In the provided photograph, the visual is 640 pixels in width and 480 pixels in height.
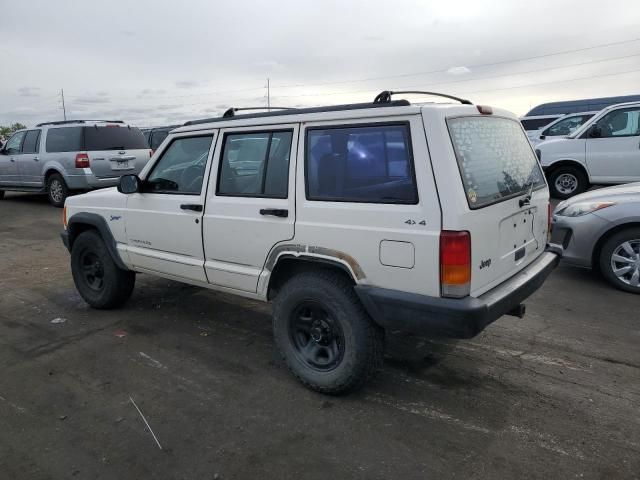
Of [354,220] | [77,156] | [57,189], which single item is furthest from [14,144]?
[354,220]

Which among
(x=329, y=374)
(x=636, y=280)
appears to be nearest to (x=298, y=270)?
(x=329, y=374)

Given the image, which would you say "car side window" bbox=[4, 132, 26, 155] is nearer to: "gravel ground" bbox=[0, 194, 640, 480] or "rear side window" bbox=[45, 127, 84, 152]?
"rear side window" bbox=[45, 127, 84, 152]

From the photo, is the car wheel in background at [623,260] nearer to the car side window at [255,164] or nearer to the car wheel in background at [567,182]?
the car side window at [255,164]

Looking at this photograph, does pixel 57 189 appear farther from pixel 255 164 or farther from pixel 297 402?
pixel 297 402

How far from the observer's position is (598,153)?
9.33m

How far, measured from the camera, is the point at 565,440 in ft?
8.93

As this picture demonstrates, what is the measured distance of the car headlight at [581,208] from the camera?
5.23m

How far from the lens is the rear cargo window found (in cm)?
284

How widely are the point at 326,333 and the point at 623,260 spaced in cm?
364

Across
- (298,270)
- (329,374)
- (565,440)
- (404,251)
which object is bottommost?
(565,440)

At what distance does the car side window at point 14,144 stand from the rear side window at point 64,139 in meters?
1.45

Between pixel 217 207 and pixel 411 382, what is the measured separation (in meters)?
1.89

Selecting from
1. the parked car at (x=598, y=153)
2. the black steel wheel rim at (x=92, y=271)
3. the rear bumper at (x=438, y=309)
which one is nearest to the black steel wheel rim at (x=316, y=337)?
the rear bumper at (x=438, y=309)

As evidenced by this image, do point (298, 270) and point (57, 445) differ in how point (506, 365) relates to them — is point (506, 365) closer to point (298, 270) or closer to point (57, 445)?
point (298, 270)
